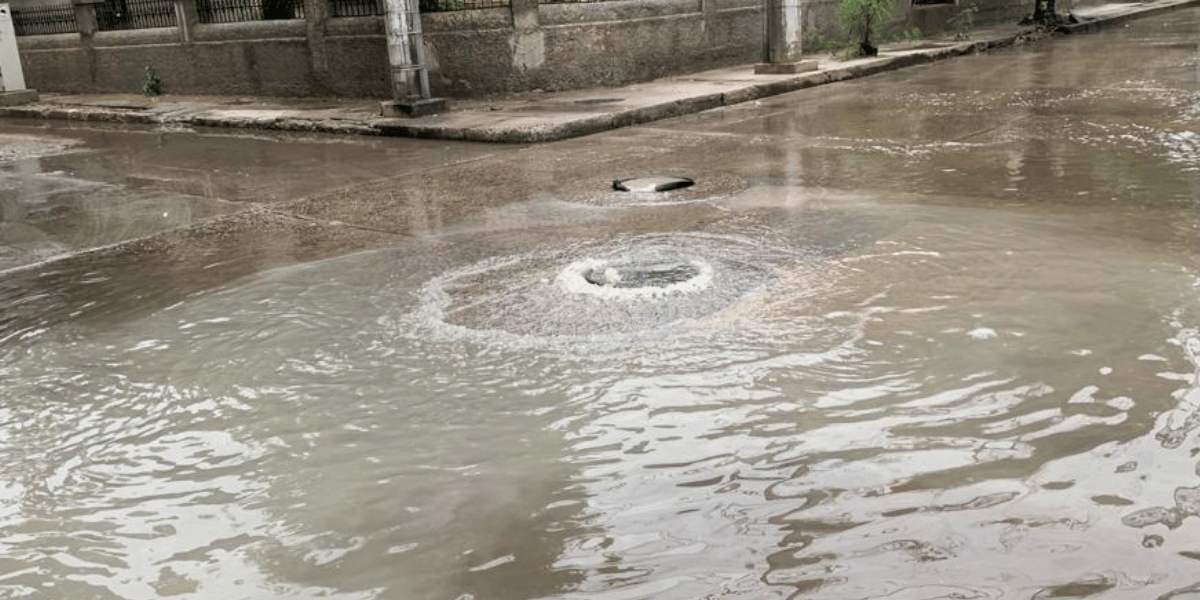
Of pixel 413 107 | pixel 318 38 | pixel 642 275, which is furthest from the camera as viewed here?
pixel 318 38

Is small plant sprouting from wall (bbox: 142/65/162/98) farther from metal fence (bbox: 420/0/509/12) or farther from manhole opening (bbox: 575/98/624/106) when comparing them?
manhole opening (bbox: 575/98/624/106)

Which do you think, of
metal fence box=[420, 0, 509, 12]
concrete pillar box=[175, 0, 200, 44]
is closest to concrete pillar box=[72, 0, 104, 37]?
concrete pillar box=[175, 0, 200, 44]

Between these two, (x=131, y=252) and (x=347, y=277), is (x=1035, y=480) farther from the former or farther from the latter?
(x=131, y=252)

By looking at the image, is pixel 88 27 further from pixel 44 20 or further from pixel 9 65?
pixel 44 20

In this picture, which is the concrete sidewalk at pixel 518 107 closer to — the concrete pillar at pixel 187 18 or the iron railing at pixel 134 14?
the concrete pillar at pixel 187 18

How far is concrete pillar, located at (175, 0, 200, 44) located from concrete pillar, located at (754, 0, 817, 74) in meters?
8.26

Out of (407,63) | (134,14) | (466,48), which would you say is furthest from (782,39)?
(134,14)

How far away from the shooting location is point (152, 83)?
14609mm

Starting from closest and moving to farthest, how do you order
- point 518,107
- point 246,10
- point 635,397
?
point 635,397 → point 518,107 → point 246,10

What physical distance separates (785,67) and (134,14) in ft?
34.9

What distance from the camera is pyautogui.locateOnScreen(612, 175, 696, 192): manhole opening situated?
5.97m

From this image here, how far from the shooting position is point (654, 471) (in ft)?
8.29

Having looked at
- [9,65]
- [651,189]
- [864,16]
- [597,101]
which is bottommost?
[651,189]

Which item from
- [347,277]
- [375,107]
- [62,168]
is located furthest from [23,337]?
[375,107]
